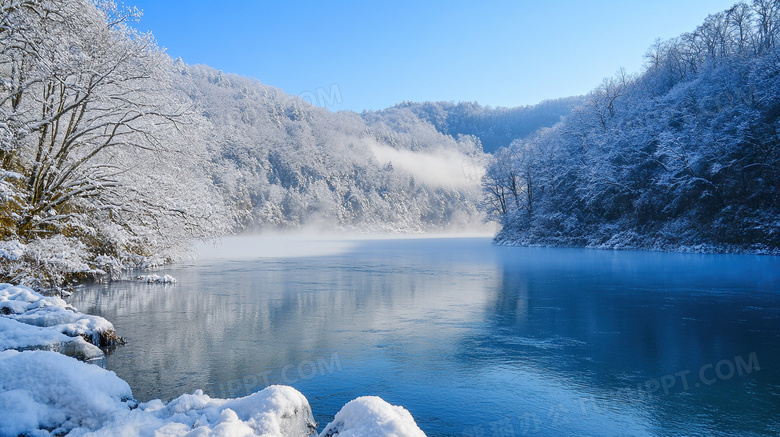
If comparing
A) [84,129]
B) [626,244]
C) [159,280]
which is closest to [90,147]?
[84,129]

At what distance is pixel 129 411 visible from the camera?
480 centimetres

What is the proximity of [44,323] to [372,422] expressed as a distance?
795 centimetres

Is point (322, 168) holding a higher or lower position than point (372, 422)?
higher

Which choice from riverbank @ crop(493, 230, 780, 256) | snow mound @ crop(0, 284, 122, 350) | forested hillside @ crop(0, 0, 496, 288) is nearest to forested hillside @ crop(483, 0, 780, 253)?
riverbank @ crop(493, 230, 780, 256)

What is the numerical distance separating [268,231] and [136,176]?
368 ft

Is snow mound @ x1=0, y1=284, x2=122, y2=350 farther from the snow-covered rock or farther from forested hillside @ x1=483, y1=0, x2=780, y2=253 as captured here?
forested hillside @ x1=483, y1=0, x2=780, y2=253

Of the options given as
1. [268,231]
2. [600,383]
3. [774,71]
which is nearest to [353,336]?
[600,383]

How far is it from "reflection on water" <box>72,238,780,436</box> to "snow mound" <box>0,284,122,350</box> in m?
0.68

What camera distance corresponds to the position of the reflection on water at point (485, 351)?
6.30 meters

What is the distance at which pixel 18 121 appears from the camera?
12578 mm

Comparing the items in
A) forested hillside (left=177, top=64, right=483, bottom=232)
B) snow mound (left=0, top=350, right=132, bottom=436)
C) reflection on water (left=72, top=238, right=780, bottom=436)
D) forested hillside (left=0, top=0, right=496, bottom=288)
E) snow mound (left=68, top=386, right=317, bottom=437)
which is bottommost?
reflection on water (left=72, top=238, right=780, bottom=436)

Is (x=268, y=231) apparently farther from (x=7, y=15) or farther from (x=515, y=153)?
(x=7, y=15)

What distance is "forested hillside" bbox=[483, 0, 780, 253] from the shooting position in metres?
36.3

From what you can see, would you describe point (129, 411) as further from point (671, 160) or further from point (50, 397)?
point (671, 160)
